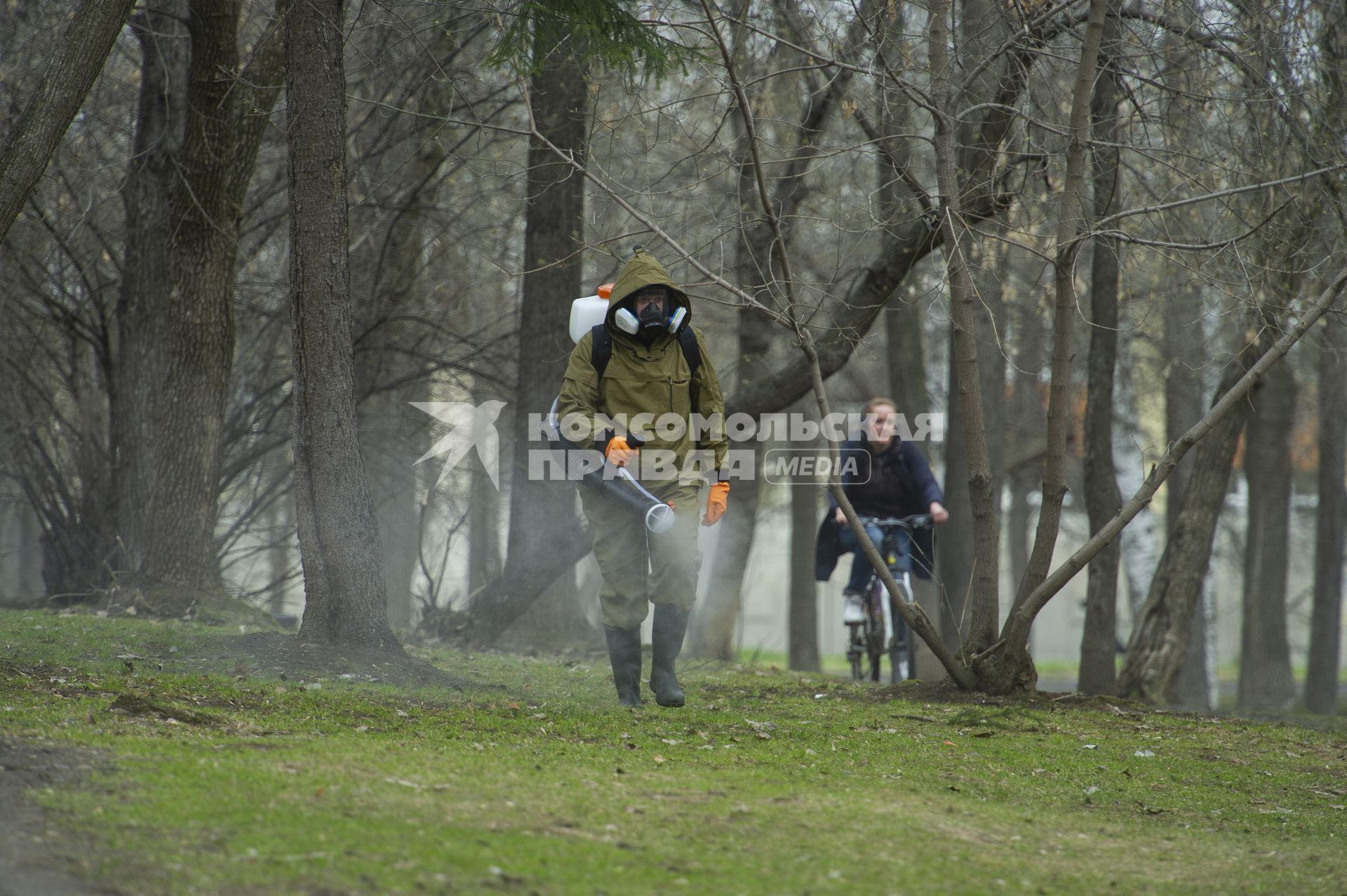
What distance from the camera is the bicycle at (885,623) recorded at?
28.3 feet

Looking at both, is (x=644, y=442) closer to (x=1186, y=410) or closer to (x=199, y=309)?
(x=199, y=309)

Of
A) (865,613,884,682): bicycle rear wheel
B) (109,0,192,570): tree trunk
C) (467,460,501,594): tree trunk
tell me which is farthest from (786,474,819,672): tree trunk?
(109,0,192,570): tree trunk

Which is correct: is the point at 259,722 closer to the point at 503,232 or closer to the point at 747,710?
the point at 747,710

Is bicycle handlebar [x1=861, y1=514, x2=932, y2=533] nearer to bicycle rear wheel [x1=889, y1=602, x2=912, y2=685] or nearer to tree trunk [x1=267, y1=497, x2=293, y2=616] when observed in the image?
bicycle rear wheel [x1=889, y1=602, x2=912, y2=685]

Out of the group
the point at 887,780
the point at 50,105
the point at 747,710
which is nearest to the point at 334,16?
the point at 50,105

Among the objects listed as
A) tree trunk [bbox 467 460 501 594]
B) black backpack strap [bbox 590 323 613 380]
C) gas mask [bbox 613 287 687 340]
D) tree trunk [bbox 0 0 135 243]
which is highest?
tree trunk [bbox 0 0 135 243]

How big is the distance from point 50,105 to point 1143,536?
47.2 feet

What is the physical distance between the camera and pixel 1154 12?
7.83 metres

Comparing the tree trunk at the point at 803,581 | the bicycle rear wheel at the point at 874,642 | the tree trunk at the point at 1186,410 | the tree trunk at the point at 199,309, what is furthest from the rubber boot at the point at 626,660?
the tree trunk at the point at 1186,410

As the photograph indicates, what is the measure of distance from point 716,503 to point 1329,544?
40.4ft

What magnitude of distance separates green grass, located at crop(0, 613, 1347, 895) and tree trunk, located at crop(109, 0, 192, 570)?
314 centimetres

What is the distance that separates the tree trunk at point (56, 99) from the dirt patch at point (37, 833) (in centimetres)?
250

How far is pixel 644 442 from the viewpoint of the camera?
586 centimetres

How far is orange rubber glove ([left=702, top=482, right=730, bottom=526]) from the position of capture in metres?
6.00
